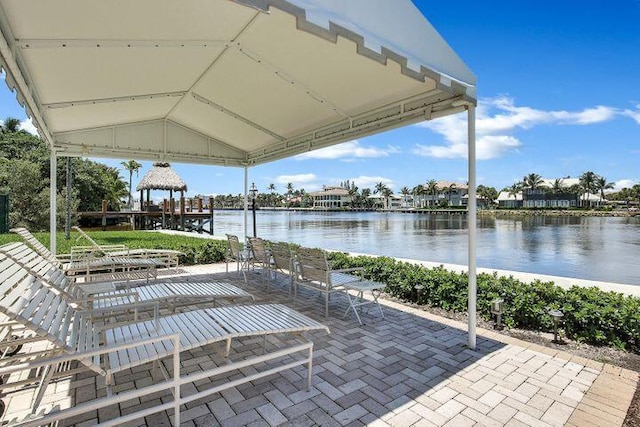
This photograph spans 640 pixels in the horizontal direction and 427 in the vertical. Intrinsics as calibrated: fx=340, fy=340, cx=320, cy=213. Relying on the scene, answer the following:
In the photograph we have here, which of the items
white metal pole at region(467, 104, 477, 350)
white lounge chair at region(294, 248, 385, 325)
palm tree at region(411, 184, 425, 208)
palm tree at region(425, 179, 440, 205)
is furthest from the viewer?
palm tree at region(411, 184, 425, 208)

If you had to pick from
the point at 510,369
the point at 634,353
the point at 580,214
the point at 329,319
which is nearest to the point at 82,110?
the point at 329,319

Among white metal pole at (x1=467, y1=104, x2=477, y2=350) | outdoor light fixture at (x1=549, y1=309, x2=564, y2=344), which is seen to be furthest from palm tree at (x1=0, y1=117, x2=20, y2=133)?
outdoor light fixture at (x1=549, y1=309, x2=564, y2=344)

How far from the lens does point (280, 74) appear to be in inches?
167

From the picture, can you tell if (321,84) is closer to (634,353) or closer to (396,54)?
(396,54)

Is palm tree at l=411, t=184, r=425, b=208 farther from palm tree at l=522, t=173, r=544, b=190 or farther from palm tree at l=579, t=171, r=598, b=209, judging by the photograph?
palm tree at l=579, t=171, r=598, b=209

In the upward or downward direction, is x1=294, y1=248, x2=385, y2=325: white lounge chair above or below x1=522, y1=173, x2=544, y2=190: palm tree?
below

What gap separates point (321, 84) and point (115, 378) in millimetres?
3857

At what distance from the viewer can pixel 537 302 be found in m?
4.28

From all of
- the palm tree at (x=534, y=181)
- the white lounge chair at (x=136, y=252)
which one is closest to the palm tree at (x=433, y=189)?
the palm tree at (x=534, y=181)

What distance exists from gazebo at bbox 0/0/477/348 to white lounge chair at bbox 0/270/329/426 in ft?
6.65

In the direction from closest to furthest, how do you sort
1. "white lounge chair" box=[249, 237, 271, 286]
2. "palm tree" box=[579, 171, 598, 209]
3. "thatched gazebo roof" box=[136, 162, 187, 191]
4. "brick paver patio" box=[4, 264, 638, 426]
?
"brick paver patio" box=[4, 264, 638, 426]
"white lounge chair" box=[249, 237, 271, 286]
"thatched gazebo roof" box=[136, 162, 187, 191]
"palm tree" box=[579, 171, 598, 209]

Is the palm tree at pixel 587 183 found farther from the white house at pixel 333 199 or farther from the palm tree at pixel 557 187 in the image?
the white house at pixel 333 199

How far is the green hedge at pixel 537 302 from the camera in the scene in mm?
3738

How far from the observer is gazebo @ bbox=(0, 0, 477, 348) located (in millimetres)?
2652
